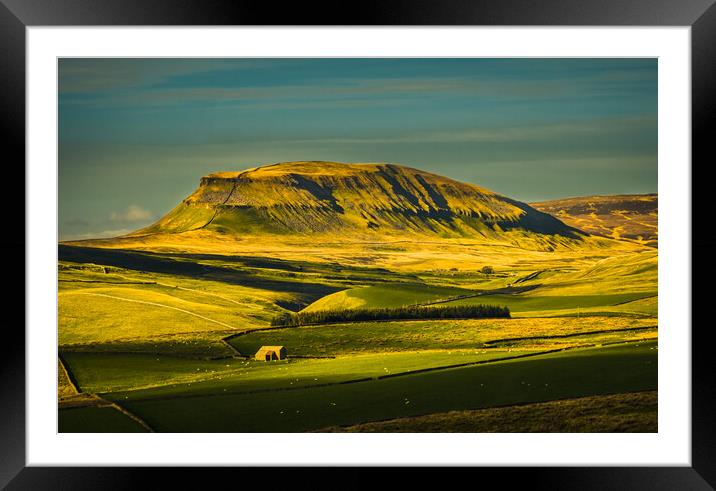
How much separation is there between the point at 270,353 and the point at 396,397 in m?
3.56

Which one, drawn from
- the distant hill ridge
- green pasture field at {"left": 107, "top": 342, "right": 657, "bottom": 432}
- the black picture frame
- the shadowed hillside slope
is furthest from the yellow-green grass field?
the black picture frame

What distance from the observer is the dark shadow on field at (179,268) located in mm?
16781

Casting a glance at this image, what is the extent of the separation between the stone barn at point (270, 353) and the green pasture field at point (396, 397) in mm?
1877

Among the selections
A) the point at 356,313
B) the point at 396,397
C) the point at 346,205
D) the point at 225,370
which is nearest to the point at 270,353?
the point at 225,370

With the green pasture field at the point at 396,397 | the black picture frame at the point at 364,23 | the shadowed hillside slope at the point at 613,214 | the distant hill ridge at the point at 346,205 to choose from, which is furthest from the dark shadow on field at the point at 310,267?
the black picture frame at the point at 364,23

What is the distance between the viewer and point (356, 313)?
18.2 m

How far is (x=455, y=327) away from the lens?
17.2m

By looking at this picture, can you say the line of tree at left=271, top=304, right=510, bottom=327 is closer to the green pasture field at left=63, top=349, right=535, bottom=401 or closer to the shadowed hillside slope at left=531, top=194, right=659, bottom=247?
the green pasture field at left=63, top=349, right=535, bottom=401

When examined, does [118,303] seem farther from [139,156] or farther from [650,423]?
[650,423]

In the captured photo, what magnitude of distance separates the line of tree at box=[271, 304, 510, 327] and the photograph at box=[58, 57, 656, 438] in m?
0.07

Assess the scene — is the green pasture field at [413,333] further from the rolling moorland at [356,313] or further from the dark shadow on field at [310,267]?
the dark shadow on field at [310,267]

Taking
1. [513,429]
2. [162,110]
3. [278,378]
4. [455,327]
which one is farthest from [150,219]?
[513,429]

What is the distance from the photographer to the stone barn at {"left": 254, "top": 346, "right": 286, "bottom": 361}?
1594cm

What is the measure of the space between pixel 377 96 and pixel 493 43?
20.5ft
